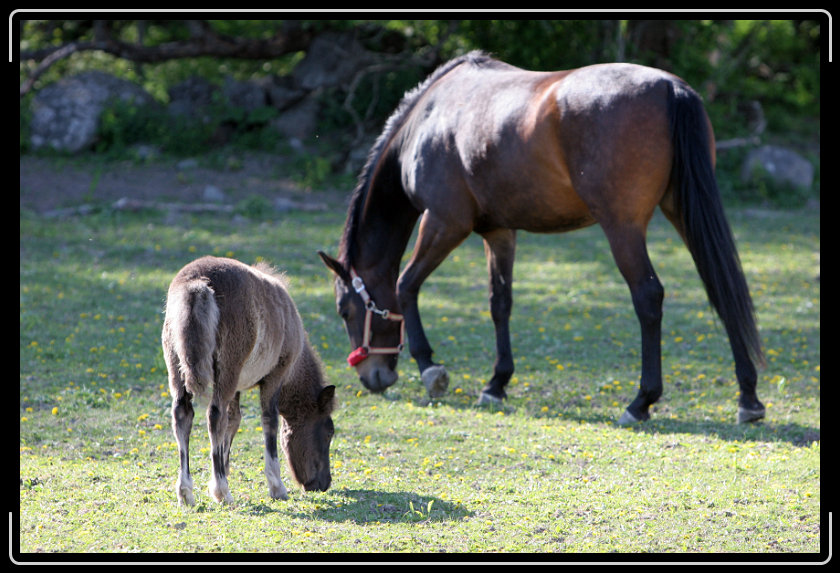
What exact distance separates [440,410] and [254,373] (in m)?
2.27

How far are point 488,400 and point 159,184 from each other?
986 cm

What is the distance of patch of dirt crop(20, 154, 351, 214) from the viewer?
14172 millimetres

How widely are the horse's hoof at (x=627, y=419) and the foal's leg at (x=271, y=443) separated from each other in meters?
2.56

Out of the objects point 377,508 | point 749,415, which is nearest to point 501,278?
point 749,415

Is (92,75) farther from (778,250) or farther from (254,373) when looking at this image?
(254,373)

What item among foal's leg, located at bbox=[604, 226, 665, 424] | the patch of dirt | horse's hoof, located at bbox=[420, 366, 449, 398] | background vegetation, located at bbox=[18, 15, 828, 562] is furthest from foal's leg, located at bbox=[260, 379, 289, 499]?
the patch of dirt

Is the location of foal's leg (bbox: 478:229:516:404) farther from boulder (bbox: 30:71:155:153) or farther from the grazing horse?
boulder (bbox: 30:71:155:153)

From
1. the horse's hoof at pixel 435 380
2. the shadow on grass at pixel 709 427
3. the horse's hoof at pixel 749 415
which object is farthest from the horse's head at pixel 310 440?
the horse's hoof at pixel 749 415

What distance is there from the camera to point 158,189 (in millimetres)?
14758

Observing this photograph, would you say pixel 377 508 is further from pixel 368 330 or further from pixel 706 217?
pixel 706 217

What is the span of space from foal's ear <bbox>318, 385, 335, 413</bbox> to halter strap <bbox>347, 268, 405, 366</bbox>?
6.12ft

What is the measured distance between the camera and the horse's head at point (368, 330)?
6.82 meters

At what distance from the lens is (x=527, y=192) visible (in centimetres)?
637
